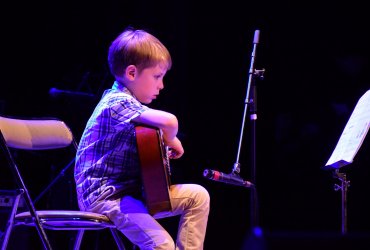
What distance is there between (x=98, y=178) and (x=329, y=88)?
8.66 feet

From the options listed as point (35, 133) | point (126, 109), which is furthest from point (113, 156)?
point (35, 133)

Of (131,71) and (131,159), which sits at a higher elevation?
(131,71)

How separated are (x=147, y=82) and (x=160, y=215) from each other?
0.58 metres

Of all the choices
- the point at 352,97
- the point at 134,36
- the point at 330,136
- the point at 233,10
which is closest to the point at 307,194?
the point at 330,136

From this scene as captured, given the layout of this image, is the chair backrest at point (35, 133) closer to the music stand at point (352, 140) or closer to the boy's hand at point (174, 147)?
the boy's hand at point (174, 147)

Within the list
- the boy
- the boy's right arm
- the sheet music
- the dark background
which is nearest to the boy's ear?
the boy

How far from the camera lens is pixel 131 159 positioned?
2.30 meters

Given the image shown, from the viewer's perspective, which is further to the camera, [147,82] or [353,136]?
[353,136]

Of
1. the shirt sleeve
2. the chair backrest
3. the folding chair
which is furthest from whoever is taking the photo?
the chair backrest

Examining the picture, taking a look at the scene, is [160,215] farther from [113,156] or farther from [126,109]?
[126,109]

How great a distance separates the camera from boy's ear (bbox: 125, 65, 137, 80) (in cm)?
241

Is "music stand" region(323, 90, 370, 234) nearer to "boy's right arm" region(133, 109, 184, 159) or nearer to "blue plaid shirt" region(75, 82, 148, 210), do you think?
"boy's right arm" region(133, 109, 184, 159)

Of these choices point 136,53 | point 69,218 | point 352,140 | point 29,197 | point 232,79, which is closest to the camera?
point 29,197

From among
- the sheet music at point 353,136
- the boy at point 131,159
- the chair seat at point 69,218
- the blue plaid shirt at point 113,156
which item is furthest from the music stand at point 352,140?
the chair seat at point 69,218
